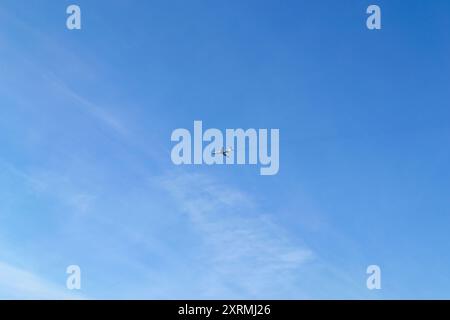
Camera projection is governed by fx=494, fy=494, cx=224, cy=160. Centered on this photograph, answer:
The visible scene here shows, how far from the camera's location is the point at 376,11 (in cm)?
2753

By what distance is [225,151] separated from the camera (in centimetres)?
2647
